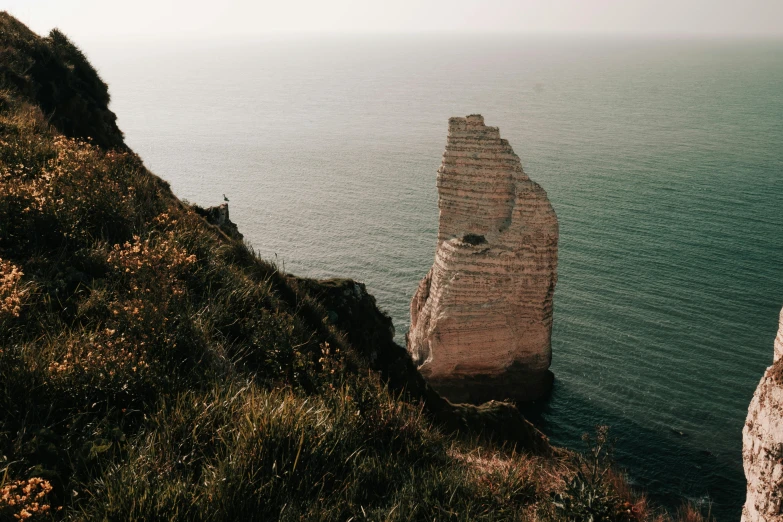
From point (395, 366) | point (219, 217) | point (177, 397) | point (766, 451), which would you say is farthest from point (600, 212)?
point (177, 397)

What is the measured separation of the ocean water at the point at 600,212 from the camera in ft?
83.7

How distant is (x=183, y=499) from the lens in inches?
219

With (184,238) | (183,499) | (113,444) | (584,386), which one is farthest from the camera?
(584,386)

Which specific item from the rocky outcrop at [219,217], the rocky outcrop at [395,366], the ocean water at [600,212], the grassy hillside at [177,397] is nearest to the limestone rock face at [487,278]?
the ocean water at [600,212]

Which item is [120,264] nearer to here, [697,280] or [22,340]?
[22,340]

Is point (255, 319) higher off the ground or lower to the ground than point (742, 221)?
higher

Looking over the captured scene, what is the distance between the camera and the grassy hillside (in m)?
5.75

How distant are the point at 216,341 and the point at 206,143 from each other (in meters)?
72.0

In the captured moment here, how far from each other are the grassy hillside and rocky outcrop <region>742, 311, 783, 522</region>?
12.1 feet

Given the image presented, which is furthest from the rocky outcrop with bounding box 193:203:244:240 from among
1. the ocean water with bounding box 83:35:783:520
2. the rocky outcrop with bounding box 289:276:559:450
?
the ocean water with bounding box 83:35:783:520

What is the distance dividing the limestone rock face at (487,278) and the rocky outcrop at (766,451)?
13.4 metres

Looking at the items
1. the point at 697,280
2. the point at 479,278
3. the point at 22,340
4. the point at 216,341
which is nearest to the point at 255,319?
the point at 216,341

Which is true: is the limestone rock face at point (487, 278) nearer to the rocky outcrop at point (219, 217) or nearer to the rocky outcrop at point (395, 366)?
the rocky outcrop at point (395, 366)

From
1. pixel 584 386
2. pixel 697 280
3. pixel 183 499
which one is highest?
pixel 183 499
